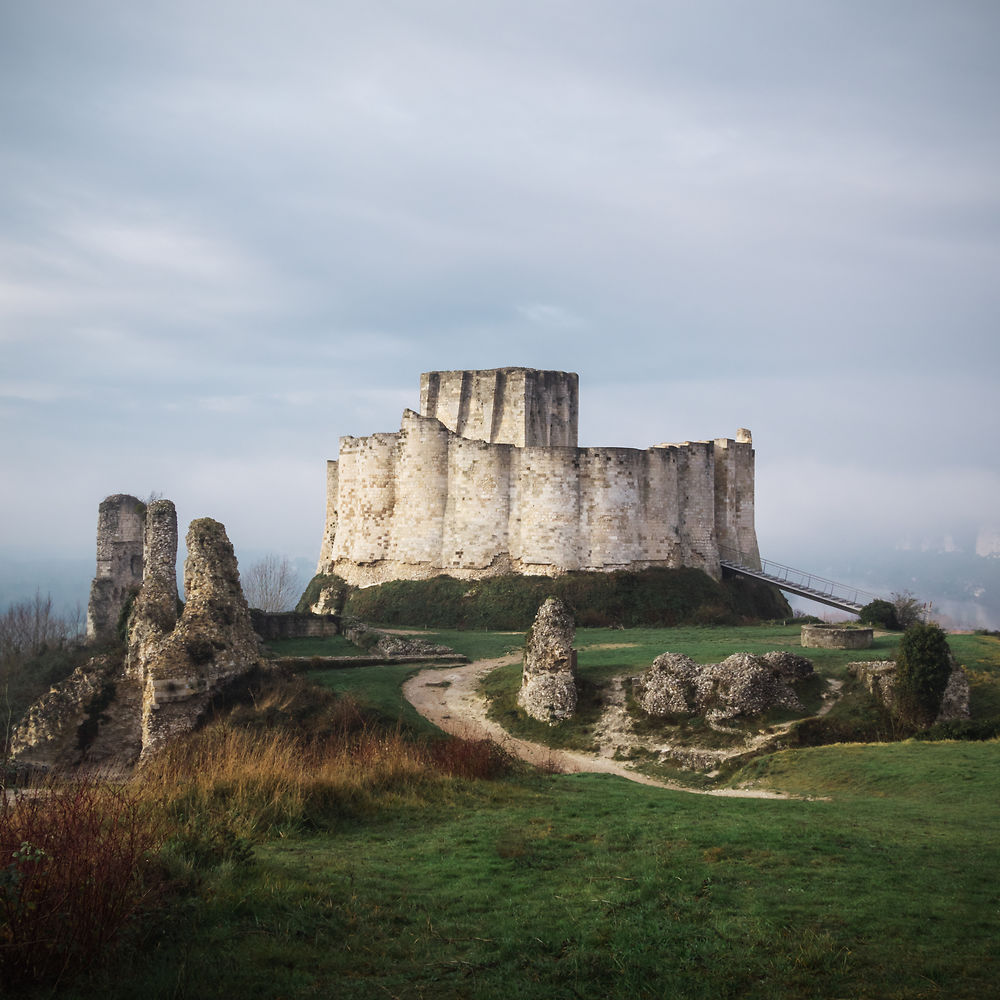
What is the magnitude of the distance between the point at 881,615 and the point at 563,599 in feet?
40.3

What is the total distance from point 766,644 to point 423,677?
32.8 ft

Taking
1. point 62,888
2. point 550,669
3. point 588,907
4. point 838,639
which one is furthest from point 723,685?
point 62,888

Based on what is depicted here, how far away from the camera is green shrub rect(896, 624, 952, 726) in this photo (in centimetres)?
2109

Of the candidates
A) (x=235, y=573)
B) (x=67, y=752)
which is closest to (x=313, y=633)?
(x=235, y=573)

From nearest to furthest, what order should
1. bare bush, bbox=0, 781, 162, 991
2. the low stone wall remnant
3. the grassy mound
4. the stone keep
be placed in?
bare bush, bbox=0, 781, 162, 991 → the low stone wall remnant → the grassy mound → the stone keep

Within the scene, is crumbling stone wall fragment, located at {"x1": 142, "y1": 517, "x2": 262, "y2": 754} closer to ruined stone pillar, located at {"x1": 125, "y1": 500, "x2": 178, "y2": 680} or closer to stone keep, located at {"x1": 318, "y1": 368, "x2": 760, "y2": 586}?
ruined stone pillar, located at {"x1": 125, "y1": 500, "x2": 178, "y2": 680}

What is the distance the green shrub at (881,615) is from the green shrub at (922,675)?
14970 mm

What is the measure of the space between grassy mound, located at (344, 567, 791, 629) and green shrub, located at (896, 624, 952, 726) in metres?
17.9

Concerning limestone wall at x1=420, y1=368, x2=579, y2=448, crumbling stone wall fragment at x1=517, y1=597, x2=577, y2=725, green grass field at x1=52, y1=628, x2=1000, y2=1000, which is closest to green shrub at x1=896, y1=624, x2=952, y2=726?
green grass field at x1=52, y1=628, x2=1000, y2=1000

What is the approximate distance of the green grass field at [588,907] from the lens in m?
6.95

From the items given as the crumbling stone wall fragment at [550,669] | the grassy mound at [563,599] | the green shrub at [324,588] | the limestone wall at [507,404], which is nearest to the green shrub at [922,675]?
the crumbling stone wall fragment at [550,669]

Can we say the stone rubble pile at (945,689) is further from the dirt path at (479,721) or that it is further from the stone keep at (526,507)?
the stone keep at (526,507)

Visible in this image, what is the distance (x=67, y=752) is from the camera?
1806cm

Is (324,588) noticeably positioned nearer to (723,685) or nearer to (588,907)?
(723,685)
